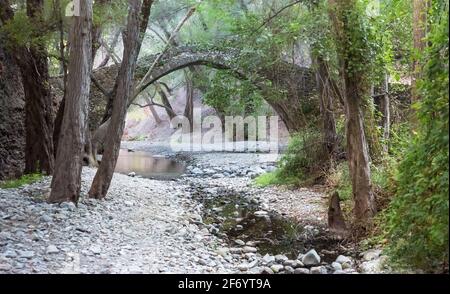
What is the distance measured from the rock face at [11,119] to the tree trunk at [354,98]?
6922 millimetres

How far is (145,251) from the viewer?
535 centimetres

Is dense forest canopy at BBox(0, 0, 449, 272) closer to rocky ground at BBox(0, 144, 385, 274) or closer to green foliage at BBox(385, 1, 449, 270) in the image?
green foliage at BBox(385, 1, 449, 270)

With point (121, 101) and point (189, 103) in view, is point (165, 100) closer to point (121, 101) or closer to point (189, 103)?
point (189, 103)

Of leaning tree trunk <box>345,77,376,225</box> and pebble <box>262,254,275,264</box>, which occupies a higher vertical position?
leaning tree trunk <box>345,77,376,225</box>

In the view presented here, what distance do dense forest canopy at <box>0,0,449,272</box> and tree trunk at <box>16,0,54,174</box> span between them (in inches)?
0.8

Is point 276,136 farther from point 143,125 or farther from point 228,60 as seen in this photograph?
point 143,125

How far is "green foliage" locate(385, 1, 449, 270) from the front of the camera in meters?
3.39

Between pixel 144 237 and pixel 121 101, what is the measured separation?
2.39m

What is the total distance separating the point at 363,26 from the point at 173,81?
2406 centimetres

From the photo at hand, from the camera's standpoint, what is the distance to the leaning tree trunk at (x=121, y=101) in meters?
7.23

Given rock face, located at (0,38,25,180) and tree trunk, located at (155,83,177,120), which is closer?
rock face, located at (0,38,25,180)

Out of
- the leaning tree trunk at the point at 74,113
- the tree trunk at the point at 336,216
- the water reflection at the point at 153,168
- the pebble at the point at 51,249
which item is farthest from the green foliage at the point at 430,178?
the water reflection at the point at 153,168

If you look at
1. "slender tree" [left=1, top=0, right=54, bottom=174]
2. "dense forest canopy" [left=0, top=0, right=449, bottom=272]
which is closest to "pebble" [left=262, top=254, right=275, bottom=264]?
"dense forest canopy" [left=0, top=0, right=449, bottom=272]

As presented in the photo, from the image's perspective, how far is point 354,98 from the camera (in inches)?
237
